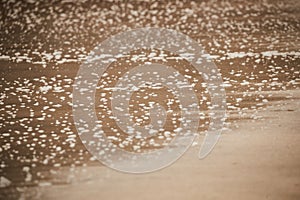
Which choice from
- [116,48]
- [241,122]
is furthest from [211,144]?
[116,48]

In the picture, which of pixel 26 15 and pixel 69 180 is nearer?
pixel 69 180

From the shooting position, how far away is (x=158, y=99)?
812 millimetres

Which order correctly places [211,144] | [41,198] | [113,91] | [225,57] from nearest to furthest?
[41,198], [211,144], [113,91], [225,57]

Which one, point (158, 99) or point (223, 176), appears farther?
point (158, 99)

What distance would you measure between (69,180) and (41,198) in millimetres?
44

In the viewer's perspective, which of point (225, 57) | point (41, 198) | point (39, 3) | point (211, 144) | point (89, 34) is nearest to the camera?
point (41, 198)

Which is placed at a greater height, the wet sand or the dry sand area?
the dry sand area

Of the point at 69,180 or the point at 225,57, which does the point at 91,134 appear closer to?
the point at 69,180

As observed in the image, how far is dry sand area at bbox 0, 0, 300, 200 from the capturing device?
2.05 feet

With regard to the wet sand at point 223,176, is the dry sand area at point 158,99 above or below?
above

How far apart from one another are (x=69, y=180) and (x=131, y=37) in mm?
453

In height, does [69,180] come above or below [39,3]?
below

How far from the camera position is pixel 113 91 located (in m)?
0.84

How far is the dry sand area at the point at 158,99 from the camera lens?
0.62 meters
